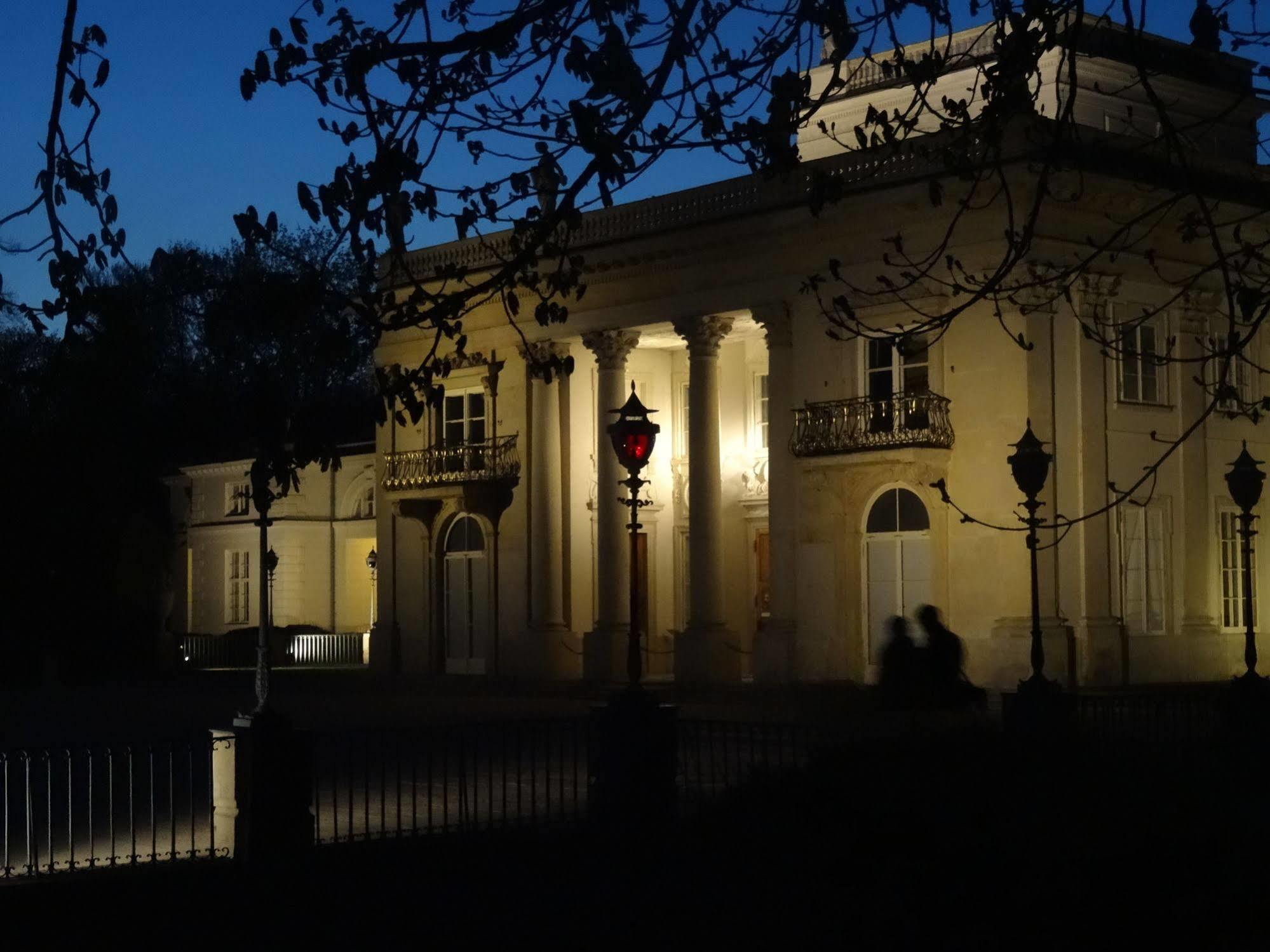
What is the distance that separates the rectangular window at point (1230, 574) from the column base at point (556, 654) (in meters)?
12.0

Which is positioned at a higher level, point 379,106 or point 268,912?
point 379,106

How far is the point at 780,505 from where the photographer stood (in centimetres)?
3478

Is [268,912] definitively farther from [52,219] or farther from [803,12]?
[803,12]

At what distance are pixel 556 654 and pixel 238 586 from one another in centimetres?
1951

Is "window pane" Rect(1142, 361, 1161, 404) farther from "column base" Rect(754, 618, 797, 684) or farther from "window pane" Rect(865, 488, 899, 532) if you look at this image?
"column base" Rect(754, 618, 797, 684)

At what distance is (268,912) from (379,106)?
509 centimetres

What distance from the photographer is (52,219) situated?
33.4 ft

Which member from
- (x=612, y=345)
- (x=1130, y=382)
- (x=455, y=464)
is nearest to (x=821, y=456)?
(x=1130, y=382)

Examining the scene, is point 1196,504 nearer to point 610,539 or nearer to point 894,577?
point 894,577

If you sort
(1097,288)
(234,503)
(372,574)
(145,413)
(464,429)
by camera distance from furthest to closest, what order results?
(145,413) < (234,503) < (372,574) < (464,429) < (1097,288)

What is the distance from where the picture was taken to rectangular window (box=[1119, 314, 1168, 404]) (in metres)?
32.9

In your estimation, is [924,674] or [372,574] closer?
[924,674]

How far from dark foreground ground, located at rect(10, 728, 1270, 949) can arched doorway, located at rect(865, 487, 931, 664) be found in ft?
59.1

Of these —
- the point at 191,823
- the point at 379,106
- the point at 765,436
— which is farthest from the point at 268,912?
the point at 765,436
